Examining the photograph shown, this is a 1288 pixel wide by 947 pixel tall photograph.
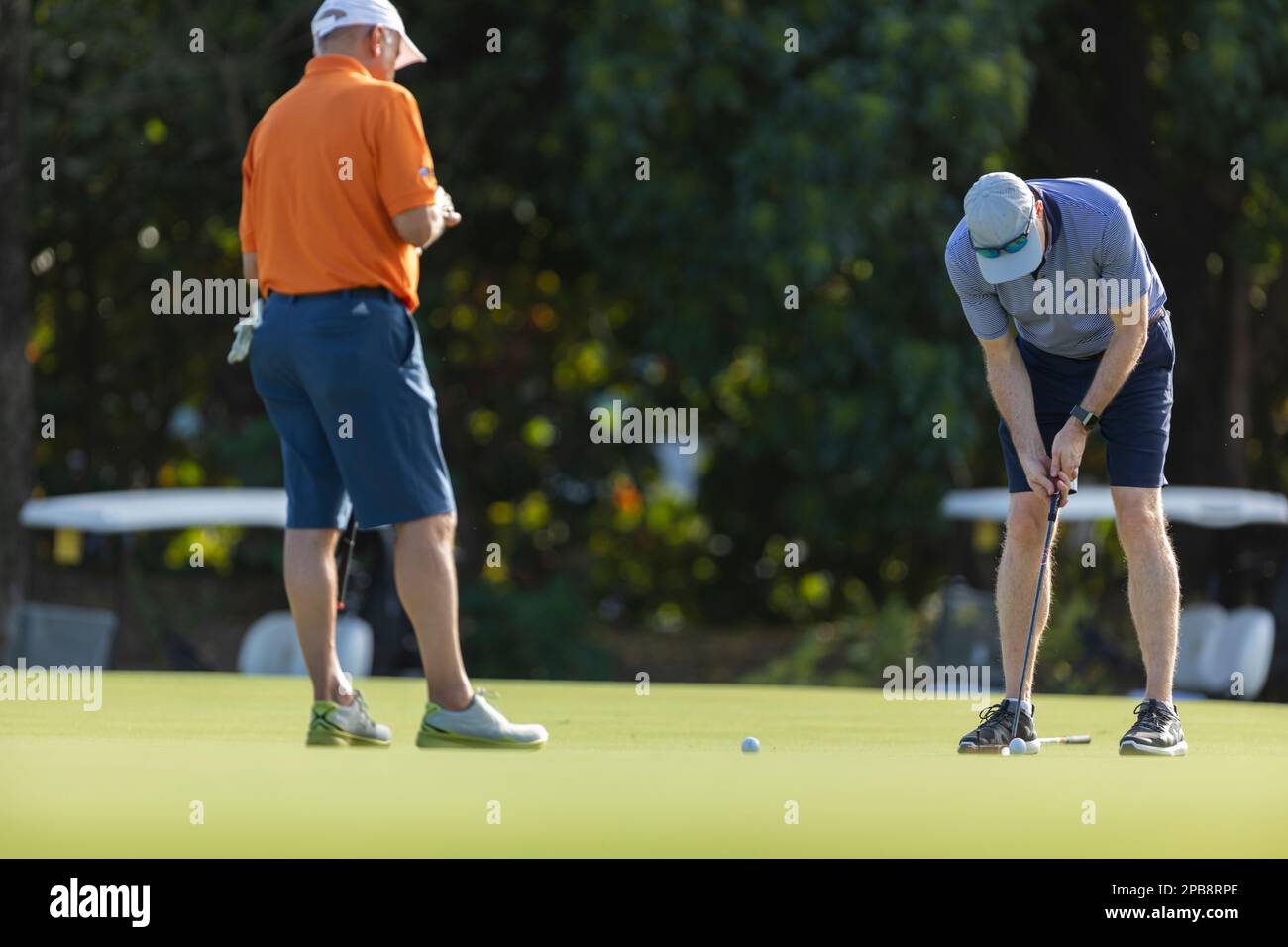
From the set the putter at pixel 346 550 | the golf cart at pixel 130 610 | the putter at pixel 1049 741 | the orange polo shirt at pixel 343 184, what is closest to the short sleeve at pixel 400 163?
the orange polo shirt at pixel 343 184

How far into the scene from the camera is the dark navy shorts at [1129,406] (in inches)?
260

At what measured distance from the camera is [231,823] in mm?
4730

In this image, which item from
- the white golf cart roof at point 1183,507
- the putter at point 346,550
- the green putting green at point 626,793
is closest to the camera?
the green putting green at point 626,793

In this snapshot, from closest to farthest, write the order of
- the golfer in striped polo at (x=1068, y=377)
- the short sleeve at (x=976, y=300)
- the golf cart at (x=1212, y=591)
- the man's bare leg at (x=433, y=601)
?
the man's bare leg at (x=433, y=601)
the golfer in striped polo at (x=1068, y=377)
the short sleeve at (x=976, y=300)
the golf cart at (x=1212, y=591)

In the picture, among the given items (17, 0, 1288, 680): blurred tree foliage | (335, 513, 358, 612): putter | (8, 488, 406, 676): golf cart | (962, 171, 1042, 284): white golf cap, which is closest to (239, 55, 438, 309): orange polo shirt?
(335, 513, 358, 612): putter

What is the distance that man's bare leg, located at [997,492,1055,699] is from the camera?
666 centimetres

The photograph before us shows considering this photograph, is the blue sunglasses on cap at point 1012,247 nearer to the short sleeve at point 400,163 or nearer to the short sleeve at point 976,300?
the short sleeve at point 976,300

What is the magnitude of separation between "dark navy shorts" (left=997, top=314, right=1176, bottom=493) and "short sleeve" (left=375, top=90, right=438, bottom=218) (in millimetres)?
1951

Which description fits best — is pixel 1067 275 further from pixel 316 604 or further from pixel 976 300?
pixel 316 604

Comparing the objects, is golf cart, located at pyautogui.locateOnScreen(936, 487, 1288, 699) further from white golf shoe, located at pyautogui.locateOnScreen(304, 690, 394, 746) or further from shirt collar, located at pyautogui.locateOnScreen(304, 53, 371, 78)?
shirt collar, located at pyautogui.locateOnScreen(304, 53, 371, 78)

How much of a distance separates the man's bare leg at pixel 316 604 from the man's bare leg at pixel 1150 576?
235 centimetres

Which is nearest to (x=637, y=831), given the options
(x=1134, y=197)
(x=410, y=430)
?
(x=410, y=430)

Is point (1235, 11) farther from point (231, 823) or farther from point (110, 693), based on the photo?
point (231, 823)
